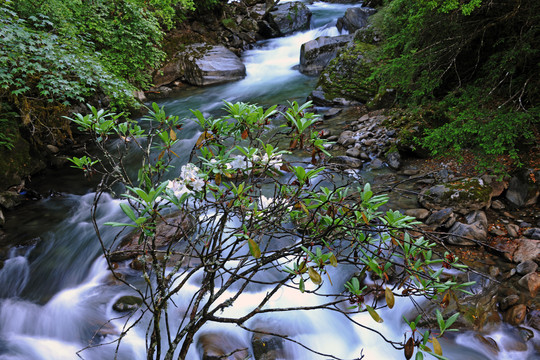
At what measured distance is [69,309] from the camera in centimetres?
402

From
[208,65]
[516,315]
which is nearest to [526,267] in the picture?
[516,315]

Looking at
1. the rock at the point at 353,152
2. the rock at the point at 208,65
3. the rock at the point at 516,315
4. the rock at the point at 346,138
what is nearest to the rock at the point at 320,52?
the rock at the point at 208,65

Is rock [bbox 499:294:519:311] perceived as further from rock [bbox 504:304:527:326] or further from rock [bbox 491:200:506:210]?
rock [bbox 491:200:506:210]

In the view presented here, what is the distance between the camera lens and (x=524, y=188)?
4176 millimetres

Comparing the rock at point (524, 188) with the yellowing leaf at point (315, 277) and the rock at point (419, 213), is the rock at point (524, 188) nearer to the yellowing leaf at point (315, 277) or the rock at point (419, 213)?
the rock at point (419, 213)

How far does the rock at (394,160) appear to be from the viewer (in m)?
5.69

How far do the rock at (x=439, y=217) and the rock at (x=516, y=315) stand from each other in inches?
49.2

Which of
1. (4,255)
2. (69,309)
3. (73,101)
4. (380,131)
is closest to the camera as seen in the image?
(69,309)

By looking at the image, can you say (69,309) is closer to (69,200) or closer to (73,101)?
(69,200)

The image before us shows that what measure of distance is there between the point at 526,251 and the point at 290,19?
58.1ft

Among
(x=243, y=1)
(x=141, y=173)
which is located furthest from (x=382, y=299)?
(x=243, y=1)

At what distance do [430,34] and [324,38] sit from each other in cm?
828

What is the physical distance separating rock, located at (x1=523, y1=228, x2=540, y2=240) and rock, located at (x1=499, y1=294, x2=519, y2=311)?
96 centimetres

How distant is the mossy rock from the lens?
28.7ft
